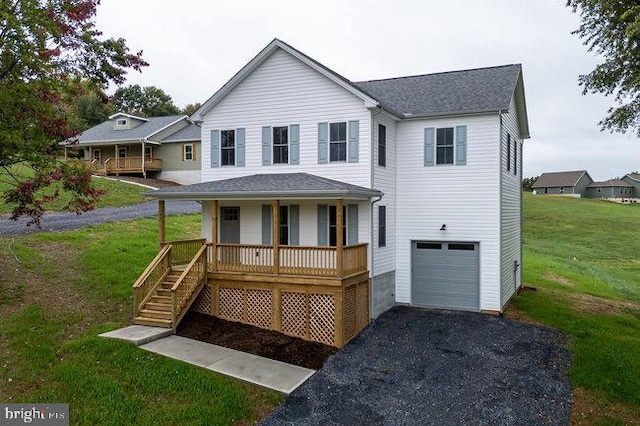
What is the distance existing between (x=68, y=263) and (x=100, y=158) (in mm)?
25723

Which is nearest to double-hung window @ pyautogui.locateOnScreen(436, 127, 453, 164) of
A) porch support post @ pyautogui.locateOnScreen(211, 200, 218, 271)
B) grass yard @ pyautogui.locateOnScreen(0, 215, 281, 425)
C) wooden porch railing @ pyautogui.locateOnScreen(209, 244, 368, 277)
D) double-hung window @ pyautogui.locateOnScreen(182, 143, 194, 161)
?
wooden porch railing @ pyautogui.locateOnScreen(209, 244, 368, 277)

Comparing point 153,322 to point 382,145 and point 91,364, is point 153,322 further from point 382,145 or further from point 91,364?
point 382,145

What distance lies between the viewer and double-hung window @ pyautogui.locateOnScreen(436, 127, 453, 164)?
15.4 metres

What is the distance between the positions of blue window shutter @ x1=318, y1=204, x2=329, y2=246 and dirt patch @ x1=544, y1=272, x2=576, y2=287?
15.0 metres

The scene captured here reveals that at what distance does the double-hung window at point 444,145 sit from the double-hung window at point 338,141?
3.45 m

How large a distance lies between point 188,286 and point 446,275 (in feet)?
28.2

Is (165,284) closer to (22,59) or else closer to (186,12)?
(22,59)

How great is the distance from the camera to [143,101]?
6769 cm

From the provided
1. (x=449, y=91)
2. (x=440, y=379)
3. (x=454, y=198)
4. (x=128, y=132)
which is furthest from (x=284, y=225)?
(x=128, y=132)

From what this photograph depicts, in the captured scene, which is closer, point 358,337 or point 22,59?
point 22,59

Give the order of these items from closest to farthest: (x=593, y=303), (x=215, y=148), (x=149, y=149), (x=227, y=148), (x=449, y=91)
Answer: (x=227, y=148), (x=215, y=148), (x=449, y=91), (x=593, y=303), (x=149, y=149)

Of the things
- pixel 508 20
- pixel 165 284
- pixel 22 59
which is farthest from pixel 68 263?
pixel 508 20

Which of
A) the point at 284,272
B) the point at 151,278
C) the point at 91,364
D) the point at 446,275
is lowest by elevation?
the point at 91,364

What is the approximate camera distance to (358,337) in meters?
12.9
